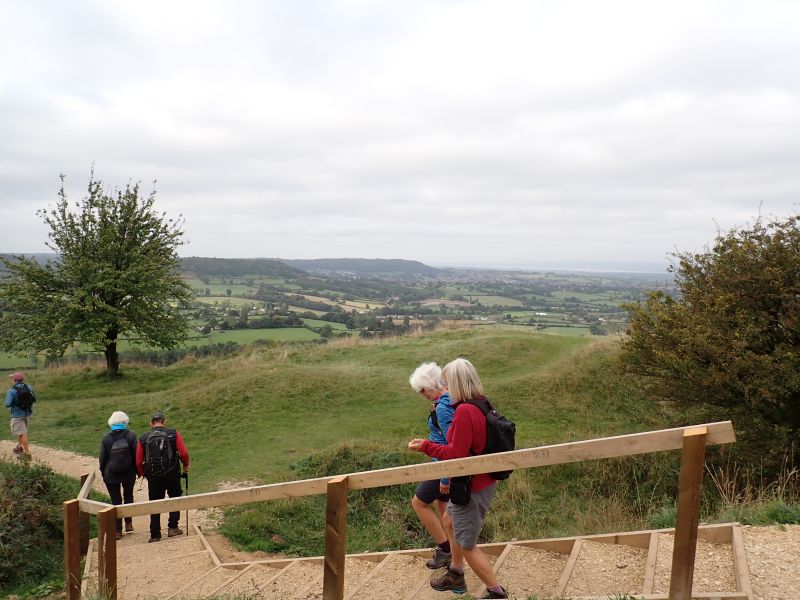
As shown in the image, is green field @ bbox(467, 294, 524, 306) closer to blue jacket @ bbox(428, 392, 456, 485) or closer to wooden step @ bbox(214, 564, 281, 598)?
wooden step @ bbox(214, 564, 281, 598)

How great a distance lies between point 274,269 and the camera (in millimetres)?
94938

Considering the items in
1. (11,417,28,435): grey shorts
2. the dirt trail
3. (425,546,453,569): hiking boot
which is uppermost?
(425,546,453,569): hiking boot

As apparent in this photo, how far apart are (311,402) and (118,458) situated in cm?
849

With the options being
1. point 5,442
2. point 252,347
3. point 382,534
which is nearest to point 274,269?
point 252,347

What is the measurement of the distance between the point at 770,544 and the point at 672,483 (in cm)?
588

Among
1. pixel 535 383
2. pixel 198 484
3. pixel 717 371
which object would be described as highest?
pixel 717 371

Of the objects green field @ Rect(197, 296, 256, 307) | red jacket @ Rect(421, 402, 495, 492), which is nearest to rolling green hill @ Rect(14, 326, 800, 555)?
red jacket @ Rect(421, 402, 495, 492)

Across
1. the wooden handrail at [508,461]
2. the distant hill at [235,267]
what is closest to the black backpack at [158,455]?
the wooden handrail at [508,461]

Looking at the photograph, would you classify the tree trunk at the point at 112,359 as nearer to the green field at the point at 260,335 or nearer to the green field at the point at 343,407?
the green field at the point at 343,407

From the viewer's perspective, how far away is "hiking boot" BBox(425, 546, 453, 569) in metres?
4.56

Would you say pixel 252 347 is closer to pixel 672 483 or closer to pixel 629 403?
pixel 629 403

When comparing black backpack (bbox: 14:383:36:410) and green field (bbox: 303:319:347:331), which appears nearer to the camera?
black backpack (bbox: 14:383:36:410)

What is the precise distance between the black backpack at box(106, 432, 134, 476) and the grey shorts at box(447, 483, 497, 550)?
18.3ft

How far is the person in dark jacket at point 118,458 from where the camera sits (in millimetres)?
7414
